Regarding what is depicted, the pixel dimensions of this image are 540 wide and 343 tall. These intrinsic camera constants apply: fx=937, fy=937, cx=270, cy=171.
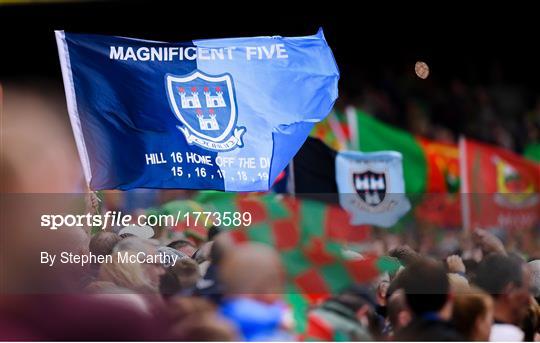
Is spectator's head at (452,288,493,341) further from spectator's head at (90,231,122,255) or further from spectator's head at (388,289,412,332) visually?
spectator's head at (90,231,122,255)

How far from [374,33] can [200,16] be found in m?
1.55

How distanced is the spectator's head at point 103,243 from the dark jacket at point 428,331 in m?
1.79

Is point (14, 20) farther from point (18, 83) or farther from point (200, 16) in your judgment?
point (200, 16)

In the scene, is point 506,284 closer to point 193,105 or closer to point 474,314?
point 474,314

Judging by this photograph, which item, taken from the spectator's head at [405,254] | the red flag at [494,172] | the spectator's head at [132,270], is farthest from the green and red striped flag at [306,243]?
the red flag at [494,172]

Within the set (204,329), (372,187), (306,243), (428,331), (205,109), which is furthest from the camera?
(372,187)

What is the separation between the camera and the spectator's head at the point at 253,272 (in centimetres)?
557

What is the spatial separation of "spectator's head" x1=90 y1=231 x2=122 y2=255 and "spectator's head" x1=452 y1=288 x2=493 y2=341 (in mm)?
2076

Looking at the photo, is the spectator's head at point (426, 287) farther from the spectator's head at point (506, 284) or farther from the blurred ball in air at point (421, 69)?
the blurred ball in air at point (421, 69)

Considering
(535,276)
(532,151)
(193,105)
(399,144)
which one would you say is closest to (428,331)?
(535,276)

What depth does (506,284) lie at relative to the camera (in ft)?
18.7

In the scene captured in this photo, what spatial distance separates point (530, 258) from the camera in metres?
5.91

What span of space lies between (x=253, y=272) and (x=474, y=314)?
134 cm

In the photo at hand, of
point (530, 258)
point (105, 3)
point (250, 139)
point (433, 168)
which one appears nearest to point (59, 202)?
point (250, 139)
